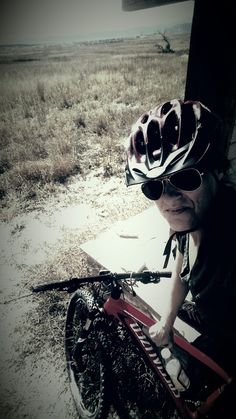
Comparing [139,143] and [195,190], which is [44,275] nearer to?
[139,143]

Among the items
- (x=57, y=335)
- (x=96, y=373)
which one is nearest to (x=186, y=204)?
(x=96, y=373)

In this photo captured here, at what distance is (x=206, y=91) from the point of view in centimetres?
235

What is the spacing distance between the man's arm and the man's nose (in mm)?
548

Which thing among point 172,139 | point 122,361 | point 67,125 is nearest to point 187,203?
point 172,139

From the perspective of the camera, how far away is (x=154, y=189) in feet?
5.34

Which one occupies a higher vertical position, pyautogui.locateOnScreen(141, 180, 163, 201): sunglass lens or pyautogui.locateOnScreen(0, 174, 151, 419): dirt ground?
pyautogui.locateOnScreen(141, 180, 163, 201): sunglass lens

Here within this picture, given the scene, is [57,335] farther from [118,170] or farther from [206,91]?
[118,170]

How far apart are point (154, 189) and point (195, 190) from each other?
0.25 metres

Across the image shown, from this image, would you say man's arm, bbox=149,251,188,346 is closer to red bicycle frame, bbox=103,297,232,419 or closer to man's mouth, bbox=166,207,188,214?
red bicycle frame, bbox=103,297,232,419

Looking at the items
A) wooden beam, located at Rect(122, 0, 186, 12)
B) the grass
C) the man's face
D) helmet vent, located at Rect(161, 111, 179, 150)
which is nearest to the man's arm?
the man's face

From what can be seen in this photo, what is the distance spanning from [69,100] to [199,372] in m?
12.9

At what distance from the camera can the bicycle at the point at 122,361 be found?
185 centimetres

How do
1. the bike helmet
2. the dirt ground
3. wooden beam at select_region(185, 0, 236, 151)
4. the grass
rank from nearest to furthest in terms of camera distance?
the bike helmet → wooden beam at select_region(185, 0, 236, 151) → the dirt ground → the grass

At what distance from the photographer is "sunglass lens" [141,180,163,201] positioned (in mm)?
1607
